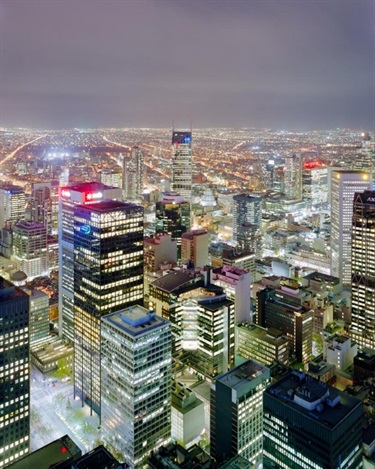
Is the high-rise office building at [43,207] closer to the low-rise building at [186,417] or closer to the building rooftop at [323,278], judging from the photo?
the building rooftop at [323,278]

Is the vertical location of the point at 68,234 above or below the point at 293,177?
below

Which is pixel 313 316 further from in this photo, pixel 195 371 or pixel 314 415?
pixel 314 415

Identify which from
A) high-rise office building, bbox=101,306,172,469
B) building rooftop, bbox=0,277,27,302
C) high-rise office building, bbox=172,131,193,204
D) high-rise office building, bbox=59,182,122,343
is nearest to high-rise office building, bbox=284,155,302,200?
high-rise office building, bbox=172,131,193,204

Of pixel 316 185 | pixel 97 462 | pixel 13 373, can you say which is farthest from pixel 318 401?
pixel 316 185

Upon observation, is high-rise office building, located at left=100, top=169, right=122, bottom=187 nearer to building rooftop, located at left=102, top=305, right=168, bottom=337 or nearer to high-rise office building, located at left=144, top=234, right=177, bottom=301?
high-rise office building, located at left=144, top=234, right=177, bottom=301

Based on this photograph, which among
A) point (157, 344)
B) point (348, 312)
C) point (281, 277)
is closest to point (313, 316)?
point (348, 312)

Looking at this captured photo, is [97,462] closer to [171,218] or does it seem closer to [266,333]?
[266,333]

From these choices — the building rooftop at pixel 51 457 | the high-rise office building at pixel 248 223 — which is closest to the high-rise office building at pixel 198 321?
the building rooftop at pixel 51 457
